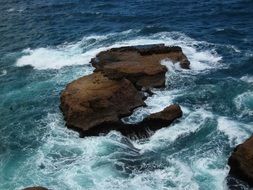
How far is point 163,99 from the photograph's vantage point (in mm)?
42469

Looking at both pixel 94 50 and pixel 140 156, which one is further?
pixel 94 50

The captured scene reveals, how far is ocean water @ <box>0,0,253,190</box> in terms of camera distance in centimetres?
3481

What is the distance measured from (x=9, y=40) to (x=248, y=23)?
29.6 meters

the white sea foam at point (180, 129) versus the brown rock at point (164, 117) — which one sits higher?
the brown rock at point (164, 117)

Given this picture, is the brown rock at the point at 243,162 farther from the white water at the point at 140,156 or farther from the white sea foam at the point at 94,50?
the white sea foam at the point at 94,50

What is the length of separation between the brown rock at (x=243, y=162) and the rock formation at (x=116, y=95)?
25.3 feet

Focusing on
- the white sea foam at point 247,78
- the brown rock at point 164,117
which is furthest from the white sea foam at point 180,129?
the white sea foam at point 247,78

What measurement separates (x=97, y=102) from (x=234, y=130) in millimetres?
11246

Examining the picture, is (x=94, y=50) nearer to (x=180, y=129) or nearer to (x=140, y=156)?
(x=180, y=129)

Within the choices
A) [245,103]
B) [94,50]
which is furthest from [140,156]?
[94,50]

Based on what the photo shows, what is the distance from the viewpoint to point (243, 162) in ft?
104

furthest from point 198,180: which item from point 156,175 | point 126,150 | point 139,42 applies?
point 139,42

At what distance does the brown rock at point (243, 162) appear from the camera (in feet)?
103

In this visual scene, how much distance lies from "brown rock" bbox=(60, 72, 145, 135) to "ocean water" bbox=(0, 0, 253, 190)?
980 millimetres
